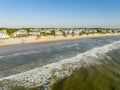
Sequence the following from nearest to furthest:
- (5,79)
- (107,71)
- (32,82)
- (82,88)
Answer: (82,88), (32,82), (5,79), (107,71)

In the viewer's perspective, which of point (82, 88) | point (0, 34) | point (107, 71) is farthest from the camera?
point (0, 34)

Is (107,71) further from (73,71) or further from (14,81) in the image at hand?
(14,81)

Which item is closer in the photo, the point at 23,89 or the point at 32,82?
the point at 23,89

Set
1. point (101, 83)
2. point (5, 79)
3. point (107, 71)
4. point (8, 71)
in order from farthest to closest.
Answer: point (8, 71) → point (107, 71) → point (5, 79) → point (101, 83)

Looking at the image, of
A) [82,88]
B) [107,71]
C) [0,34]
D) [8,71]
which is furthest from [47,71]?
[0,34]

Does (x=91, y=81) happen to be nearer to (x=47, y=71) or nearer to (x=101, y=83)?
(x=101, y=83)

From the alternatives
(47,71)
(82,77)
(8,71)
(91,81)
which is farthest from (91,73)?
(8,71)

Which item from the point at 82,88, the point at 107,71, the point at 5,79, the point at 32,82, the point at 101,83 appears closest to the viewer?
the point at 82,88

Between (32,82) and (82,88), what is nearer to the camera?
(82,88)
